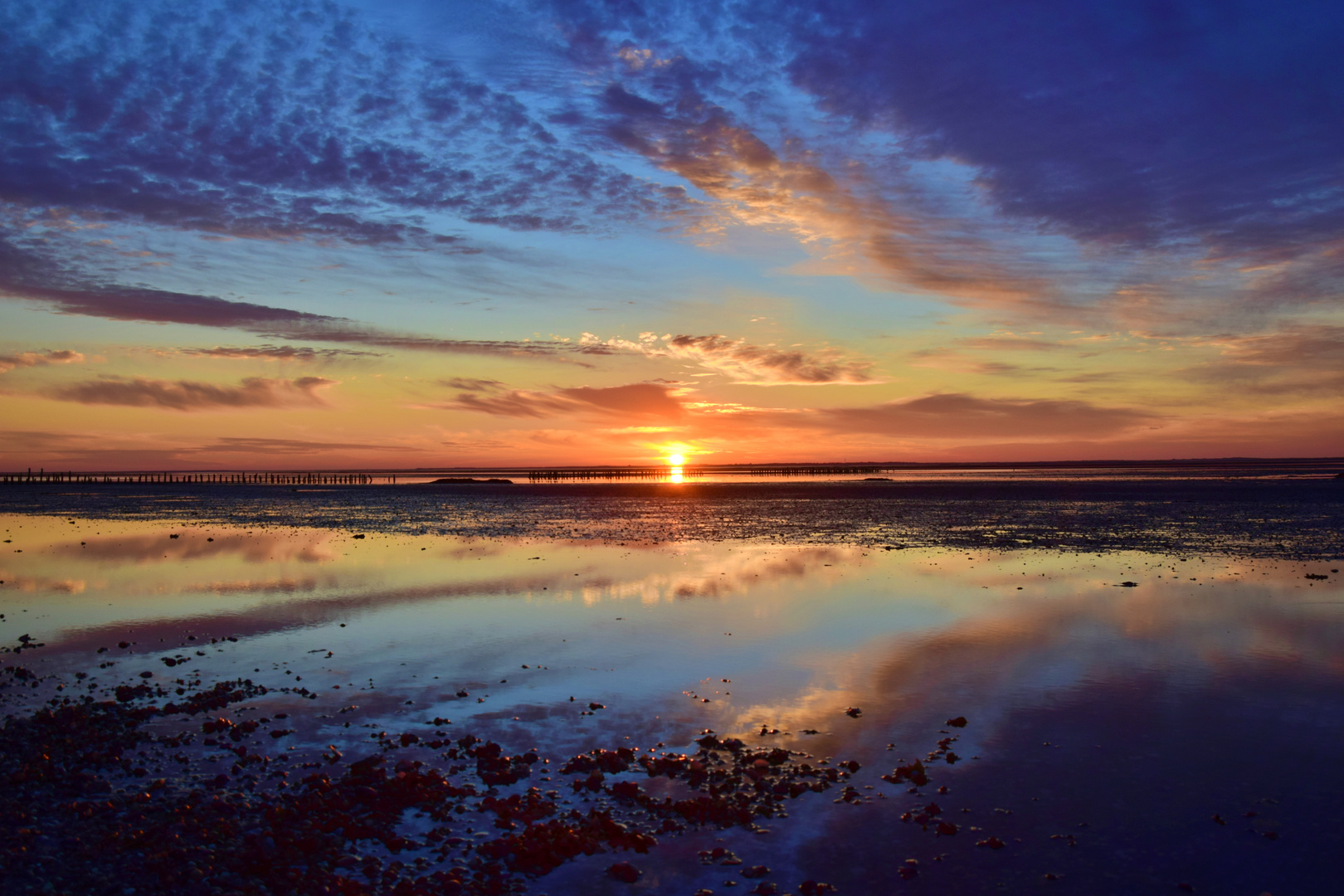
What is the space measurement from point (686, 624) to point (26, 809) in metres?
11.4

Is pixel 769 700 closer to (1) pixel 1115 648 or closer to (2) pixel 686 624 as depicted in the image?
(2) pixel 686 624

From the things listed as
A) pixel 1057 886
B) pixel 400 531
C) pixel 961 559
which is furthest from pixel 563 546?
pixel 1057 886

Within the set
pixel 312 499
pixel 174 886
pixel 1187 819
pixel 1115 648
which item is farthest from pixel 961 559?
pixel 312 499

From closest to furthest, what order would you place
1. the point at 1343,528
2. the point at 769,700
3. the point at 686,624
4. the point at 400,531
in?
the point at 769,700, the point at 686,624, the point at 1343,528, the point at 400,531

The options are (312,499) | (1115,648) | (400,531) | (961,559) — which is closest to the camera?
(1115,648)

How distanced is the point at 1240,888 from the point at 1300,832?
61.3 inches

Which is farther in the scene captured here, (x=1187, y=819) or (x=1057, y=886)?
(x=1187, y=819)

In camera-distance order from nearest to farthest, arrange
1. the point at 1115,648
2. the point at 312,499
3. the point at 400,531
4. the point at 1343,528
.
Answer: the point at 1115,648
the point at 1343,528
the point at 400,531
the point at 312,499

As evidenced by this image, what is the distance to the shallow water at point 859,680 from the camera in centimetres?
734

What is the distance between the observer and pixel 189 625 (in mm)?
17188

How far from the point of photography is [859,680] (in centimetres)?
1261

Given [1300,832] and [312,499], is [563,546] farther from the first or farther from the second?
[312,499]

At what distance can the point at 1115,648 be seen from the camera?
14344 mm

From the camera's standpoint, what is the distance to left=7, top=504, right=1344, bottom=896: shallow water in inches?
289
